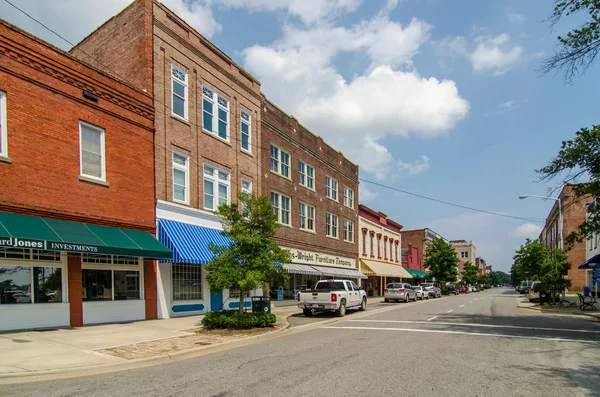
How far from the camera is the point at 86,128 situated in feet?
51.1

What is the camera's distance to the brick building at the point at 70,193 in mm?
12953

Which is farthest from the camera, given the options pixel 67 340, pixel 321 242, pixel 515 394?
pixel 321 242

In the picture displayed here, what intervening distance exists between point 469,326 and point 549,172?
620 cm

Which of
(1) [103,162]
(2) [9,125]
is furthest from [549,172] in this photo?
(2) [9,125]

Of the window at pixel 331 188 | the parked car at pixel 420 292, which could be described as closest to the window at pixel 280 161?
the window at pixel 331 188

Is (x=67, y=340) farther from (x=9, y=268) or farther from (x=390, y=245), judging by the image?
(x=390, y=245)

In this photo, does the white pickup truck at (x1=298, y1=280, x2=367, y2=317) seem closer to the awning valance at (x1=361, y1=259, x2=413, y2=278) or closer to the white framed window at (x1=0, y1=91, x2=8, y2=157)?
the white framed window at (x1=0, y1=91, x2=8, y2=157)

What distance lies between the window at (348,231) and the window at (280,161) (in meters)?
11.3

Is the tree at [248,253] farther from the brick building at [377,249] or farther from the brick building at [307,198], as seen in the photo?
the brick building at [377,249]

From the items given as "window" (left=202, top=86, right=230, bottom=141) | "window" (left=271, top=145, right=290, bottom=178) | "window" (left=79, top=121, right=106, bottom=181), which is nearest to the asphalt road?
"window" (left=79, top=121, right=106, bottom=181)

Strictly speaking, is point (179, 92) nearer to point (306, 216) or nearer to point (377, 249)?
point (306, 216)

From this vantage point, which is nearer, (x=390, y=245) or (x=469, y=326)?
(x=469, y=326)

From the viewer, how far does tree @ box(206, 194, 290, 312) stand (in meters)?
14.4

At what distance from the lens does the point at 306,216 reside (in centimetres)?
3170
